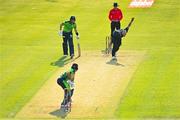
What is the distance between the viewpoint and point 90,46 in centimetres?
2997

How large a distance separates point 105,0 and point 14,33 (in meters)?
11.5

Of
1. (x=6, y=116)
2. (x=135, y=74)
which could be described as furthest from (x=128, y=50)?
(x=6, y=116)

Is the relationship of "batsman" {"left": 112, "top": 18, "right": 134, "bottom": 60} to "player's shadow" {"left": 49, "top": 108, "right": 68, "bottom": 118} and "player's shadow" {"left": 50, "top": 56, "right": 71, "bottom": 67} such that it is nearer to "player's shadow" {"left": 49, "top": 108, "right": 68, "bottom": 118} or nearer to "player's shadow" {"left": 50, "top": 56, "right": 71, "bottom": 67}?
"player's shadow" {"left": 50, "top": 56, "right": 71, "bottom": 67}

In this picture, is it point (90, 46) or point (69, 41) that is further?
point (90, 46)

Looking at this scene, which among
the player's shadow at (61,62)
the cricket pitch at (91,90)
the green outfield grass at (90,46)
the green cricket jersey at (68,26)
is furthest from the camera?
the green cricket jersey at (68,26)

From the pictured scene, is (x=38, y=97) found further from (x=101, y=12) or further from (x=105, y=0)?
(x=105, y=0)

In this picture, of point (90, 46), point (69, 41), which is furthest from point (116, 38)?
→ point (90, 46)

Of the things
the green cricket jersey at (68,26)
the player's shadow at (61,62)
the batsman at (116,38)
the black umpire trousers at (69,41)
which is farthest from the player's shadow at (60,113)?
the green cricket jersey at (68,26)

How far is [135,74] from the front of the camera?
969 inches

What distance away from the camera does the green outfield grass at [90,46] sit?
70.6 feet

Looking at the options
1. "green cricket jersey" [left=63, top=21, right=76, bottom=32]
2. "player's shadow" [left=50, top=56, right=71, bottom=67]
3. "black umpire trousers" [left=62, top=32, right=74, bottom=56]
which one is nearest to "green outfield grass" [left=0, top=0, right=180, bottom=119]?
"player's shadow" [left=50, top=56, right=71, bottom=67]

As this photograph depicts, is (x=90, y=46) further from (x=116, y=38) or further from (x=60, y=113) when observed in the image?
(x=60, y=113)

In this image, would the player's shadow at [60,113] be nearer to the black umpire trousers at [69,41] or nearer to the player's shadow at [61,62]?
the player's shadow at [61,62]

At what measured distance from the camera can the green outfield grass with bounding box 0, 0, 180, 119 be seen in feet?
70.6
